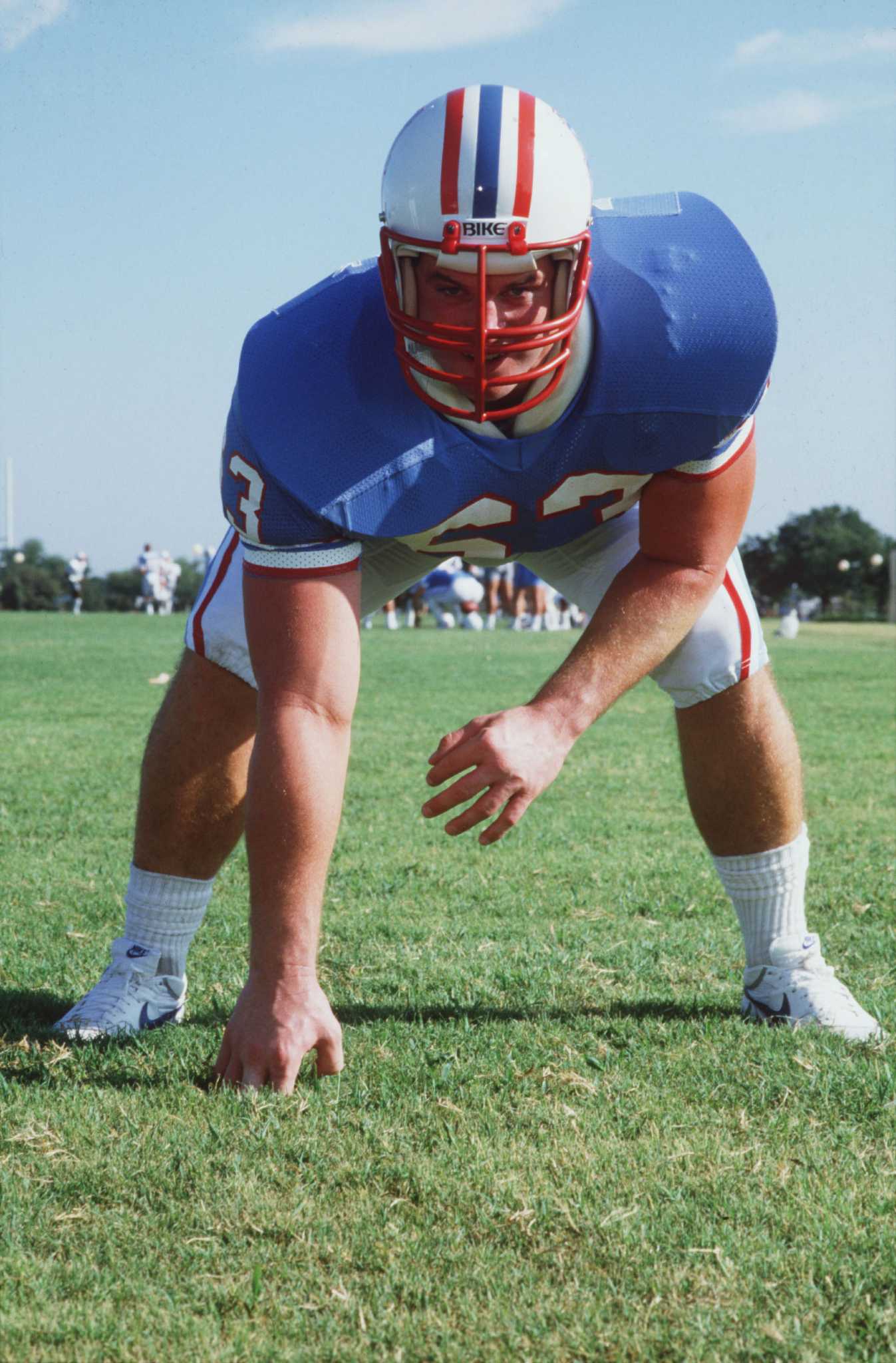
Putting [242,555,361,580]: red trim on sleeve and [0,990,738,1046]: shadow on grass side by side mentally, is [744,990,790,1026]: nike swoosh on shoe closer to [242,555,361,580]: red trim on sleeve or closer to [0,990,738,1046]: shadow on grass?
[0,990,738,1046]: shadow on grass

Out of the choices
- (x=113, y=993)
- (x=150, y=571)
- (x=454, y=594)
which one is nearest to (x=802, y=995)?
(x=113, y=993)

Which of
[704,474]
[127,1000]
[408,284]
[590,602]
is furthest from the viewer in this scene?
[590,602]

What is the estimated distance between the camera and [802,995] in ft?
9.99

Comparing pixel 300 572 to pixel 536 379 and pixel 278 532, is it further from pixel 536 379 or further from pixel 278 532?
pixel 536 379

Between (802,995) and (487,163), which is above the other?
(487,163)

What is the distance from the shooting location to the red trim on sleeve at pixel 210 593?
3.05 metres

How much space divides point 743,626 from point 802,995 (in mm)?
789

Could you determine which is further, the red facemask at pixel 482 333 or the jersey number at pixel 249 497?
the jersey number at pixel 249 497

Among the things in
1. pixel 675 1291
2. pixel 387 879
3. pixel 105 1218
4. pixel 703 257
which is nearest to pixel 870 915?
pixel 387 879

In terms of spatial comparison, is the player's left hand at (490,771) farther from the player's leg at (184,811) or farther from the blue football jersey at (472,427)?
the player's leg at (184,811)

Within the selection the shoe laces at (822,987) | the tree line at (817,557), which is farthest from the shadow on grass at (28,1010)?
the tree line at (817,557)

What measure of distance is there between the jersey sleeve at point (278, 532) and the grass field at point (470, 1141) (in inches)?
37.3

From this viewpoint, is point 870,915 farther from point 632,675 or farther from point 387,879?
point 632,675

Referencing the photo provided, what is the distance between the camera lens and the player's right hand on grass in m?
2.54
